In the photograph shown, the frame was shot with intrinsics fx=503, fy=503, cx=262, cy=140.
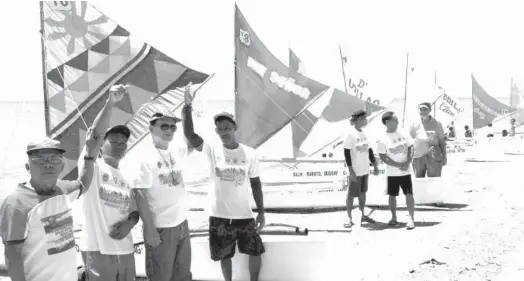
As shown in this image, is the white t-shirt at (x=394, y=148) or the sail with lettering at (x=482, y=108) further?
the sail with lettering at (x=482, y=108)

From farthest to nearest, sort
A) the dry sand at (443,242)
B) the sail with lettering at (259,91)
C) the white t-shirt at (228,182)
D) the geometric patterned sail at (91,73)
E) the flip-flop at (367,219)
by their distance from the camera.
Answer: the sail with lettering at (259,91) → the geometric patterned sail at (91,73) → the flip-flop at (367,219) → the dry sand at (443,242) → the white t-shirt at (228,182)

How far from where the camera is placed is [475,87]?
4012 cm

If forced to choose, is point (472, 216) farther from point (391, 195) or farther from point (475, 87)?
point (475, 87)

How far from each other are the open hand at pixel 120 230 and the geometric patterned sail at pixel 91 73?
234 inches

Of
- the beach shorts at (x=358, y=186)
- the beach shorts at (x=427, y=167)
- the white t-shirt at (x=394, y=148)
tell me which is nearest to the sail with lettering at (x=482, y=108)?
the beach shorts at (x=427, y=167)

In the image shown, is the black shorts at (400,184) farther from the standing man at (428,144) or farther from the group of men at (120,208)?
the group of men at (120,208)

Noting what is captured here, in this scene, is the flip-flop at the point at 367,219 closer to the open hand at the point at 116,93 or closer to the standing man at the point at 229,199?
the standing man at the point at 229,199

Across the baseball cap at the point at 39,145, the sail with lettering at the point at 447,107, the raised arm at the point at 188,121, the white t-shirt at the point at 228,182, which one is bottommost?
the white t-shirt at the point at 228,182

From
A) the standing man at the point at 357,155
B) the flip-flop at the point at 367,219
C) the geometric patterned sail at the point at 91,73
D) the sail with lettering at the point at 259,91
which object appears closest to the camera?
the standing man at the point at 357,155

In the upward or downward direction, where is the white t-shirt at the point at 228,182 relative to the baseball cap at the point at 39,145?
downward

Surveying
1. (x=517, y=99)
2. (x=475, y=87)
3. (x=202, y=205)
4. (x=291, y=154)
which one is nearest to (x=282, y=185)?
(x=202, y=205)

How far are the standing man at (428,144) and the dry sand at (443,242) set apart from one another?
741 mm

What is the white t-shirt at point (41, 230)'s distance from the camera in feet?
7.88

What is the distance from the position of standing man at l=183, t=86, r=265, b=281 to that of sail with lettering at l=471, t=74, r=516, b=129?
39.1 meters
